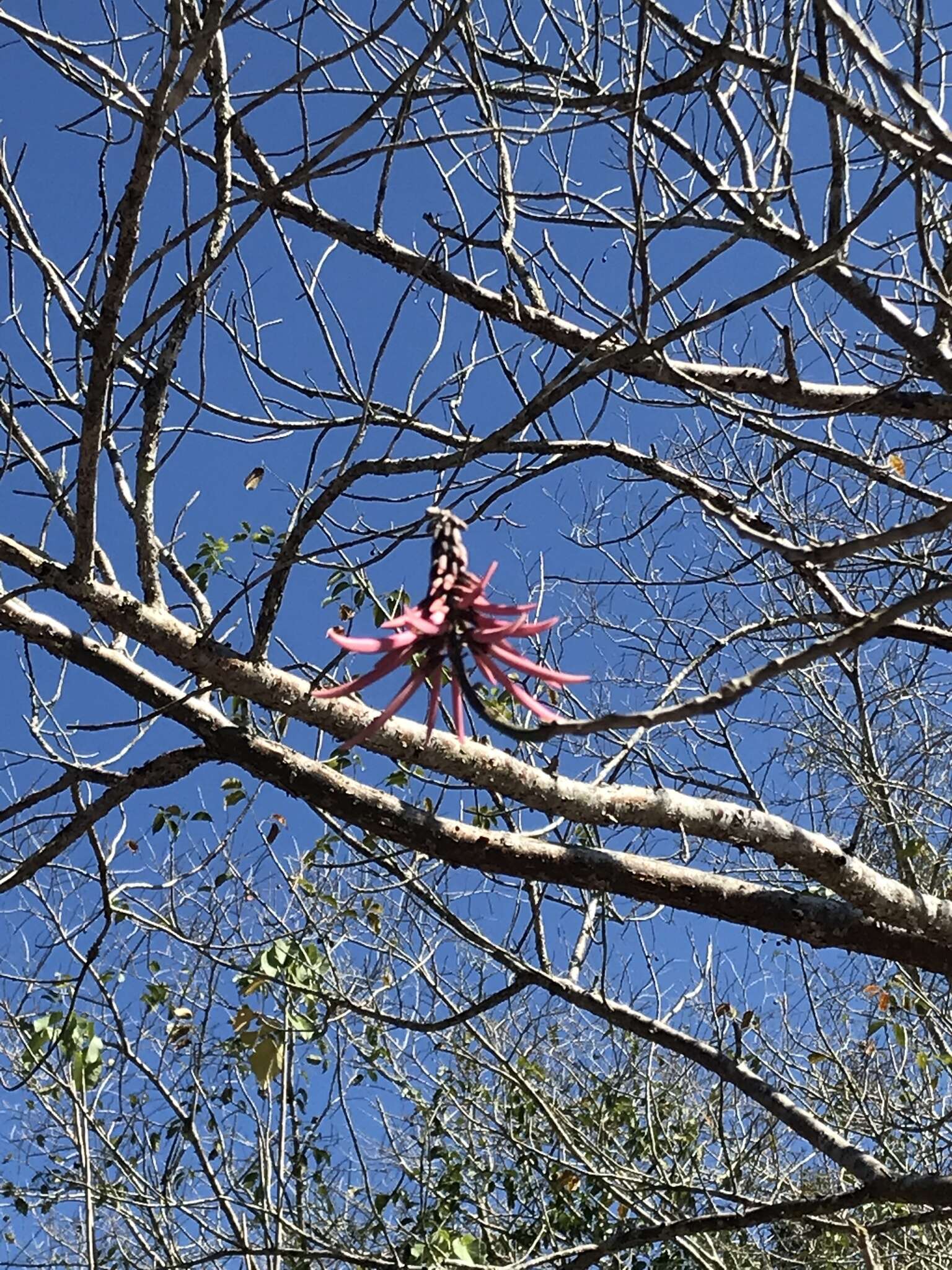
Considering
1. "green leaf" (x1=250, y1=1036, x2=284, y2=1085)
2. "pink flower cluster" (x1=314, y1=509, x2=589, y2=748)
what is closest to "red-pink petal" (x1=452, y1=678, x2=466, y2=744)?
"pink flower cluster" (x1=314, y1=509, x2=589, y2=748)

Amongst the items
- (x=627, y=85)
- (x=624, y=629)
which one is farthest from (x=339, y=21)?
(x=624, y=629)

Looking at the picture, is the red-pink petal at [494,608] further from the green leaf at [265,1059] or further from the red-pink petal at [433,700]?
the green leaf at [265,1059]

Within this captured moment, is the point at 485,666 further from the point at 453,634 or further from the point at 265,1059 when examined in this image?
the point at 265,1059

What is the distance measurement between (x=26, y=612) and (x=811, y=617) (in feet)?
4.84

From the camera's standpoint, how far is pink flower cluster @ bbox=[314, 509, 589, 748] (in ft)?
3.54

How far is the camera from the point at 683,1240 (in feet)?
10.5

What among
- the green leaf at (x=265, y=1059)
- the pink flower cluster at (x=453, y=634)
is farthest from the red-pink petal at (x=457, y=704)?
the green leaf at (x=265, y=1059)

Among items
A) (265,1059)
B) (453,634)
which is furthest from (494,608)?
(265,1059)

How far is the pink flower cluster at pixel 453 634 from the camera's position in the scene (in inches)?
42.5

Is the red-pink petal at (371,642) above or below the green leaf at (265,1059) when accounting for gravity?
below

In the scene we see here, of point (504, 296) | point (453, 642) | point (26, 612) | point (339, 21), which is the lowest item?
point (453, 642)

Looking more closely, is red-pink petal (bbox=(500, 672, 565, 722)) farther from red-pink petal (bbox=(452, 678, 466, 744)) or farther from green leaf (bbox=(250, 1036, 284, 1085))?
green leaf (bbox=(250, 1036, 284, 1085))

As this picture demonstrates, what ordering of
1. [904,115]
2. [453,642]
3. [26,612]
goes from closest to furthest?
[453,642] < [26,612] < [904,115]

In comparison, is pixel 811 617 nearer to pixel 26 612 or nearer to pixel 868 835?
pixel 26 612
